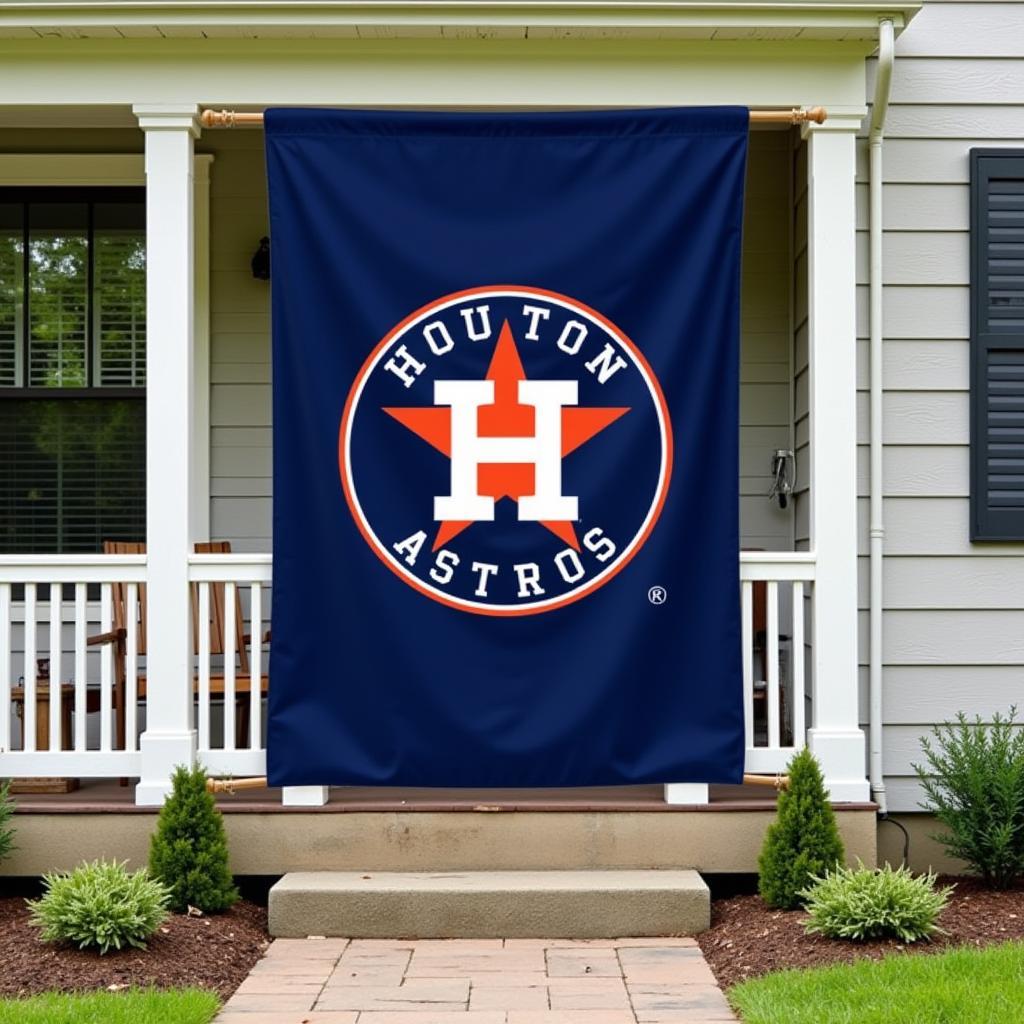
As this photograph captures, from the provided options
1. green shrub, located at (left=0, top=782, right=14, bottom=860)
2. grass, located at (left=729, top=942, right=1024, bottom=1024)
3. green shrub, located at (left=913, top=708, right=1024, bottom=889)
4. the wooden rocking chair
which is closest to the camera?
grass, located at (left=729, top=942, right=1024, bottom=1024)

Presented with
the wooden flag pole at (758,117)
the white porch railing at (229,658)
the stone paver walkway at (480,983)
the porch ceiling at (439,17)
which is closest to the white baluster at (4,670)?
the white porch railing at (229,658)

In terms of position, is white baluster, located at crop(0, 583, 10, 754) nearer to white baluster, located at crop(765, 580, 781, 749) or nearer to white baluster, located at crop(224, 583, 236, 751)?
white baluster, located at crop(224, 583, 236, 751)

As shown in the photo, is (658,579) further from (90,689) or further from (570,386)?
(90,689)

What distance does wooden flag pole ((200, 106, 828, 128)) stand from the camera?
5223 millimetres

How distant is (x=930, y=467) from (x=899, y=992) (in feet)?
7.82

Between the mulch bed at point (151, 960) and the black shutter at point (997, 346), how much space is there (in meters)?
3.27

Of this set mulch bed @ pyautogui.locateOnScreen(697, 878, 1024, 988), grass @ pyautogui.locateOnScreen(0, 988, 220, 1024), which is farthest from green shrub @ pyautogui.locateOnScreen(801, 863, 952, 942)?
grass @ pyautogui.locateOnScreen(0, 988, 220, 1024)

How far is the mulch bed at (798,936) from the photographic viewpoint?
443 cm

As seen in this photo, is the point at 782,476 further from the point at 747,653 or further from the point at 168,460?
the point at 168,460

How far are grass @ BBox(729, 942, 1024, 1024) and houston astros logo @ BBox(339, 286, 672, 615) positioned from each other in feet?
5.34

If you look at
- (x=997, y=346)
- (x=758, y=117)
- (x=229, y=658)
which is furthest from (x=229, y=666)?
(x=997, y=346)

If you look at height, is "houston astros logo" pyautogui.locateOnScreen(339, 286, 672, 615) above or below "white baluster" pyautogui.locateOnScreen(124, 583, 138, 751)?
above

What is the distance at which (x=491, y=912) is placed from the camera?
16.1 feet

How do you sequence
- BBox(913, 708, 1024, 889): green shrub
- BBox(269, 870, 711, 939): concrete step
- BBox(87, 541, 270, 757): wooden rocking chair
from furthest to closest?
1. BBox(87, 541, 270, 757): wooden rocking chair
2. BBox(913, 708, 1024, 889): green shrub
3. BBox(269, 870, 711, 939): concrete step
